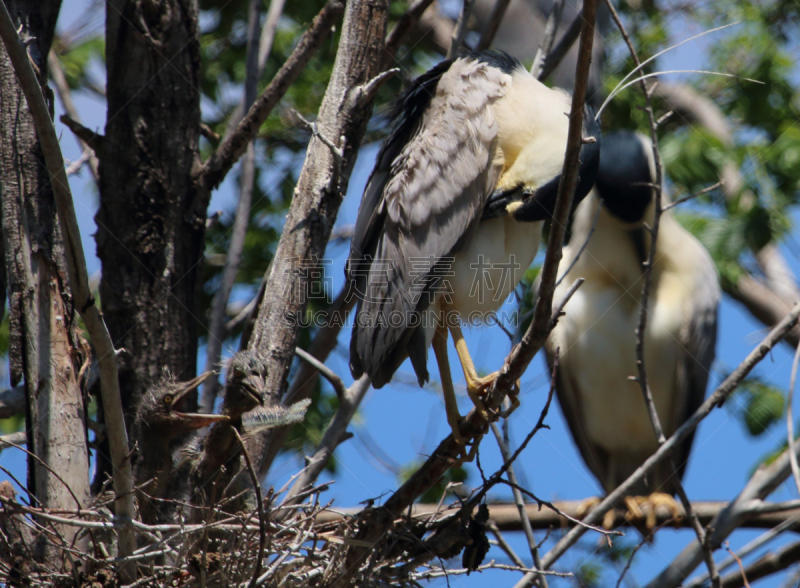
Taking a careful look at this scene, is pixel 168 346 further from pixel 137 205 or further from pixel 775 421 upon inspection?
pixel 775 421

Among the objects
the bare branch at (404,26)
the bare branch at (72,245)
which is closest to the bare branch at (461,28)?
the bare branch at (404,26)

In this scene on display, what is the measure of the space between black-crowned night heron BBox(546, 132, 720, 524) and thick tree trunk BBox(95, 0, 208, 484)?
2.10 meters

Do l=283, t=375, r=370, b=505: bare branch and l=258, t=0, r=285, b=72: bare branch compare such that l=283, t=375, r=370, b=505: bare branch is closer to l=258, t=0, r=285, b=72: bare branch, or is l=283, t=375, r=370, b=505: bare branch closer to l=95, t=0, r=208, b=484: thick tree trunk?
l=95, t=0, r=208, b=484: thick tree trunk

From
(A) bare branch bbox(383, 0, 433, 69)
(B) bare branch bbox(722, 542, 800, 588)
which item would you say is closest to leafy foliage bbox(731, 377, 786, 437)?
(B) bare branch bbox(722, 542, 800, 588)

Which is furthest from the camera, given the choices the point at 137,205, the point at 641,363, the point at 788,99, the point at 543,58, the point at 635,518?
the point at 788,99

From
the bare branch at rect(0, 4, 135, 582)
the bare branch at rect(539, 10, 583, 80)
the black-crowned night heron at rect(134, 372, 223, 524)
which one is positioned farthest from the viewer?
the bare branch at rect(539, 10, 583, 80)

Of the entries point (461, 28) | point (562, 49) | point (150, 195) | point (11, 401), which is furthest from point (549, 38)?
point (11, 401)

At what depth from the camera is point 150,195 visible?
9.90 ft

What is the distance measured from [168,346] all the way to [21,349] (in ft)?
2.02

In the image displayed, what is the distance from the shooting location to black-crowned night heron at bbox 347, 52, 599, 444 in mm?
2848

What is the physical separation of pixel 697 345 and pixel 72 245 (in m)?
3.54

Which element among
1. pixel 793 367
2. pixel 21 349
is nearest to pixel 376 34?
pixel 21 349

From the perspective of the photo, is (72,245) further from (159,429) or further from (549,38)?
(549,38)

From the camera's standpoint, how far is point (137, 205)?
301cm
